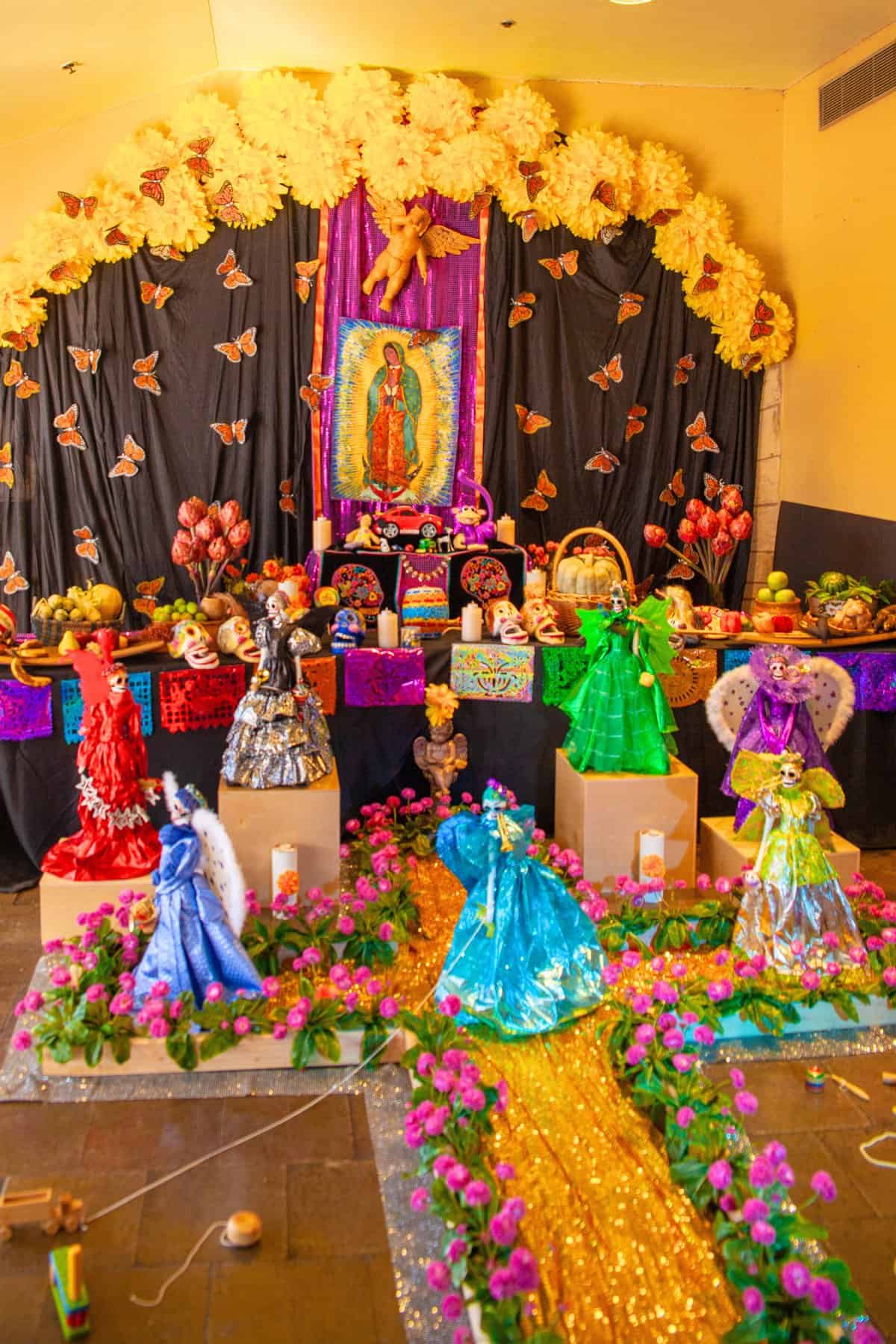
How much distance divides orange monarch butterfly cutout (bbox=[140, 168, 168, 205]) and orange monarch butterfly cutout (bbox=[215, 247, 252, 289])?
44 cm

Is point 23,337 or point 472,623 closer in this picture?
point 472,623

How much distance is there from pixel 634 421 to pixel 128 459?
9.68 feet

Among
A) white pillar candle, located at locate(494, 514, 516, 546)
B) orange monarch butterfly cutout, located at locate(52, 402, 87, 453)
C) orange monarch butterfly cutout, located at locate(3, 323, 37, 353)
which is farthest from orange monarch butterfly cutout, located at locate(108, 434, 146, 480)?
white pillar candle, located at locate(494, 514, 516, 546)

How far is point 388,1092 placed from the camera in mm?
3387

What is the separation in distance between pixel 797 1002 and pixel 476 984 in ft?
3.19

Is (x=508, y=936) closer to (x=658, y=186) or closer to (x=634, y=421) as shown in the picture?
(x=634, y=421)

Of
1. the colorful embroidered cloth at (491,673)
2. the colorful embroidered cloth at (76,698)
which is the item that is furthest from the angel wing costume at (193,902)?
the colorful embroidered cloth at (491,673)

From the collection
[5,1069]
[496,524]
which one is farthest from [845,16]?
[5,1069]

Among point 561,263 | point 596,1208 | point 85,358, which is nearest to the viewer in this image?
point 596,1208

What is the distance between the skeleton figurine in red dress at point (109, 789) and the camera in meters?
4.09

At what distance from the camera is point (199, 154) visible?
6672mm

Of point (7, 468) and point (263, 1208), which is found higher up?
point (7, 468)

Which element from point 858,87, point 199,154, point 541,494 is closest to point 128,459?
point 199,154

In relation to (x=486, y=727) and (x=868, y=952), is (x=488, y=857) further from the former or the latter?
(x=486, y=727)
